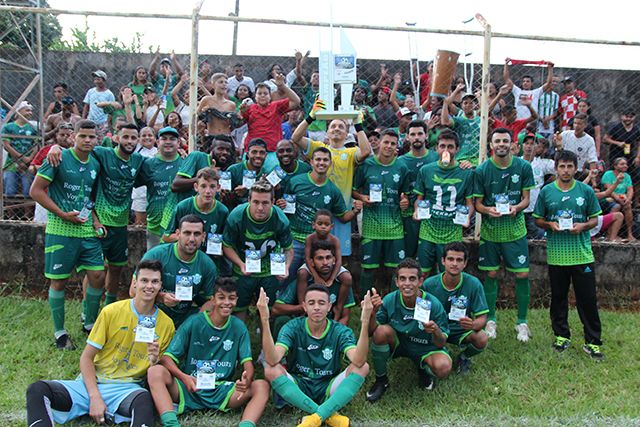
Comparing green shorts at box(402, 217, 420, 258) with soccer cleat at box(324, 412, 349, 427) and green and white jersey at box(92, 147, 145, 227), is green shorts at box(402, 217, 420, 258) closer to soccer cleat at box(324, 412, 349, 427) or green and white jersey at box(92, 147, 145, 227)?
soccer cleat at box(324, 412, 349, 427)

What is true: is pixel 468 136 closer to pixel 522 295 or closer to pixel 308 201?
pixel 522 295

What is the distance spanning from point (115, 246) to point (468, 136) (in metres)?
4.36

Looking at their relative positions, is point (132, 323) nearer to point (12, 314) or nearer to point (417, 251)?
point (12, 314)

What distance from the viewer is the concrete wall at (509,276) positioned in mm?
7879

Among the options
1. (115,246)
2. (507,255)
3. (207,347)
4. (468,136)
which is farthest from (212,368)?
(468,136)

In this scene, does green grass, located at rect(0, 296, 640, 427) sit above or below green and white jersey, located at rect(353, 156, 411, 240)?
below

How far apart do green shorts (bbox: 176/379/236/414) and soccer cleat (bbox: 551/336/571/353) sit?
3470 mm

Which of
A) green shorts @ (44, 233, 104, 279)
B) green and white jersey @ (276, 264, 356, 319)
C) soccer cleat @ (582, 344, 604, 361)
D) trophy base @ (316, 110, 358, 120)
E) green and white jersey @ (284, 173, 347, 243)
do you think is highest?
trophy base @ (316, 110, 358, 120)

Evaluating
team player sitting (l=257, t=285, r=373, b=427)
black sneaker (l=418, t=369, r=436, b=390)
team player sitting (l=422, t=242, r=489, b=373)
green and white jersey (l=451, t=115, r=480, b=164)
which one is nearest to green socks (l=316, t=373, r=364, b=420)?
team player sitting (l=257, t=285, r=373, b=427)

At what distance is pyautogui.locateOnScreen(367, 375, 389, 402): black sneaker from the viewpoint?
5.89m

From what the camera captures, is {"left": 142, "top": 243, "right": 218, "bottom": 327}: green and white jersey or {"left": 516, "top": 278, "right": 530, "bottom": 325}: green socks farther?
{"left": 516, "top": 278, "right": 530, "bottom": 325}: green socks

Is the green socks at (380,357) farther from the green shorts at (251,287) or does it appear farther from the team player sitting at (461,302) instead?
the green shorts at (251,287)

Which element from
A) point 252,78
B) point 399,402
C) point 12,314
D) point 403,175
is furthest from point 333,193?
point 252,78

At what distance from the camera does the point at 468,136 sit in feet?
26.5
